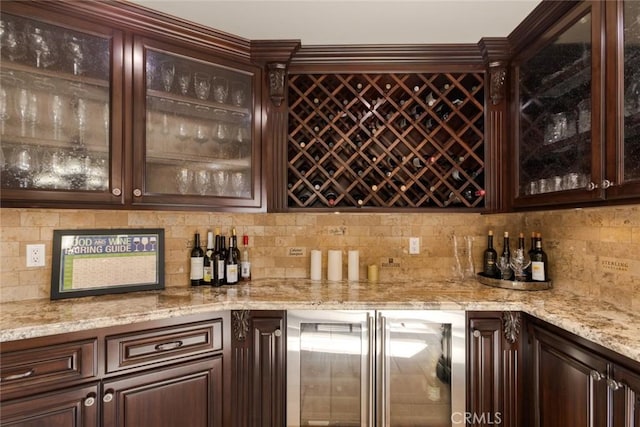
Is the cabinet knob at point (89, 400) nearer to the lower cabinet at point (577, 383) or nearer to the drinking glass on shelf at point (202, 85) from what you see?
the drinking glass on shelf at point (202, 85)

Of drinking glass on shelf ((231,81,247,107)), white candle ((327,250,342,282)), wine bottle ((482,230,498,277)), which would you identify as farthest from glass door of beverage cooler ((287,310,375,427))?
drinking glass on shelf ((231,81,247,107))

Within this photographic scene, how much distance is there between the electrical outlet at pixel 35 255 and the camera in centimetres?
171

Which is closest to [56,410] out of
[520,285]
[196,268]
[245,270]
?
[196,268]

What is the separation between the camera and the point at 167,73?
5.93 feet

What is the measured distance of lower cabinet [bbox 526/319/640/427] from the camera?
1127mm

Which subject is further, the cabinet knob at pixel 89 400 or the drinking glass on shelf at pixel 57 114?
the drinking glass on shelf at pixel 57 114

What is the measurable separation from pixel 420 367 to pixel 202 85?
201 cm

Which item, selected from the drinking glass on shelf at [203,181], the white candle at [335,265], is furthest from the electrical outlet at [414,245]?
the drinking glass on shelf at [203,181]

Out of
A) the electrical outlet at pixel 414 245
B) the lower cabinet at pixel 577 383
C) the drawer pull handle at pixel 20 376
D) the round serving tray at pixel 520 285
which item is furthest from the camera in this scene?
the electrical outlet at pixel 414 245

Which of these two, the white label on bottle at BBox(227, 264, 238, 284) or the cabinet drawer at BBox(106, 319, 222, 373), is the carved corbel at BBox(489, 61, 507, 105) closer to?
the white label on bottle at BBox(227, 264, 238, 284)

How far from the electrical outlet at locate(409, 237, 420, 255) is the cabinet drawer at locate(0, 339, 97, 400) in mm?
1872

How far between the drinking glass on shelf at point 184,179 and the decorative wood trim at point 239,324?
74 cm

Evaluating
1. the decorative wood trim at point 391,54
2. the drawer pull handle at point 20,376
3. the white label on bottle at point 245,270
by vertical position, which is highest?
Answer: the decorative wood trim at point 391,54

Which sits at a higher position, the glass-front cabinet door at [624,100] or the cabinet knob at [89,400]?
the glass-front cabinet door at [624,100]
